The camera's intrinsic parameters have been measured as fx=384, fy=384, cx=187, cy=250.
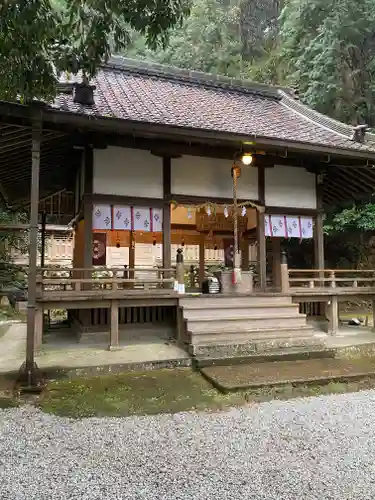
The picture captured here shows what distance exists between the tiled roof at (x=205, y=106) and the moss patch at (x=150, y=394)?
4438 millimetres

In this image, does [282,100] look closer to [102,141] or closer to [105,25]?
[102,141]

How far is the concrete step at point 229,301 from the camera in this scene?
7.78 metres

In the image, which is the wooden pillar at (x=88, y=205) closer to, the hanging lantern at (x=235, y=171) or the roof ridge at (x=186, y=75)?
the hanging lantern at (x=235, y=171)

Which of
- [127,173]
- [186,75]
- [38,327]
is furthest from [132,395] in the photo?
[186,75]

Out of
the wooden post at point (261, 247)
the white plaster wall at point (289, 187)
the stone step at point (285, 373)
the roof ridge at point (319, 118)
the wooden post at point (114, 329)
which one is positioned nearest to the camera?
the stone step at point (285, 373)

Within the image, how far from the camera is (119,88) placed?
391 inches

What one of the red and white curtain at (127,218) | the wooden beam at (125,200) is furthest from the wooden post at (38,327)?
the wooden beam at (125,200)

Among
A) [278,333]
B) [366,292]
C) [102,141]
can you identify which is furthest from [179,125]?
[366,292]

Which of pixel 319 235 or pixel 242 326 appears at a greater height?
pixel 319 235

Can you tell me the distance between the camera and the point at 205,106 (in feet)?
34.1

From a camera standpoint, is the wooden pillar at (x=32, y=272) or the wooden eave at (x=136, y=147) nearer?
the wooden pillar at (x=32, y=272)

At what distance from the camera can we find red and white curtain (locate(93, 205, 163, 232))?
8.16 m

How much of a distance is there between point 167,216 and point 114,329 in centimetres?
286

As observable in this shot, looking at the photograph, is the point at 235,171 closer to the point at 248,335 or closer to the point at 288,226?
the point at 288,226
